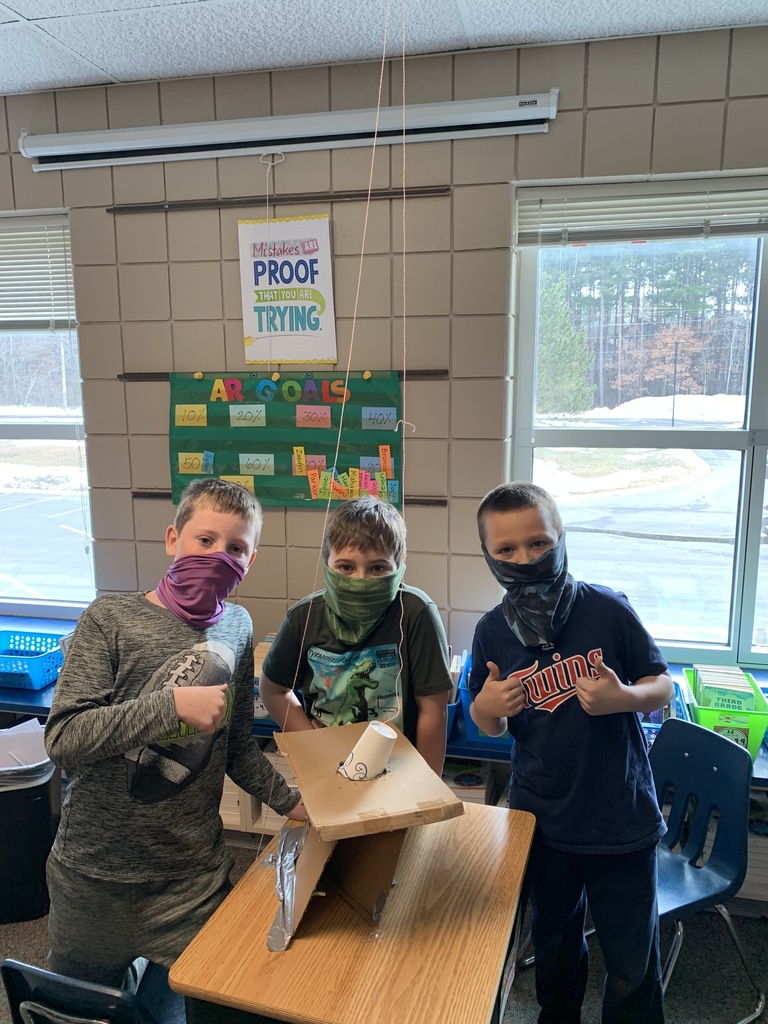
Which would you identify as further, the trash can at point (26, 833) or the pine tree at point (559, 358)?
the pine tree at point (559, 358)

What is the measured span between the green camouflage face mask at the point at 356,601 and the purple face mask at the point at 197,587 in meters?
0.19

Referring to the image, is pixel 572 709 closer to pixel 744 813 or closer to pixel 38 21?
pixel 744 813

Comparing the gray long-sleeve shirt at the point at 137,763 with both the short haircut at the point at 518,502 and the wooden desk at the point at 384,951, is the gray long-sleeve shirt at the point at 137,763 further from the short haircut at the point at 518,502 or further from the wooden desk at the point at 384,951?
the short haircut at the point at 518,502

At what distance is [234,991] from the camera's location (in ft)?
3.10

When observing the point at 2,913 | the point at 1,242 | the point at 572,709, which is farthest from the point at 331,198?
the point at 2,913

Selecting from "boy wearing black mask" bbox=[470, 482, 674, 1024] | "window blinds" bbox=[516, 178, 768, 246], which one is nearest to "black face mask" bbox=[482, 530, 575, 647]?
"boy wearing black mask" bbox=[470, 482, 674, 1024]

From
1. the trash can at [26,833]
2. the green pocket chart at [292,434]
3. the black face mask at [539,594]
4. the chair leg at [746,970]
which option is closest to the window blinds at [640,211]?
the green pocket chart at [292,434]

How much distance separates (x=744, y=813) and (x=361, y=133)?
2.09 metres

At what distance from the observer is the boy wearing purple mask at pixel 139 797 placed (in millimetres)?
1211

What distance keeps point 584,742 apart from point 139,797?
824mm

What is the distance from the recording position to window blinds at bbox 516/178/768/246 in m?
2.06

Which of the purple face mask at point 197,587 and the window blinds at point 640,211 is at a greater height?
the window blinds at point 640,211

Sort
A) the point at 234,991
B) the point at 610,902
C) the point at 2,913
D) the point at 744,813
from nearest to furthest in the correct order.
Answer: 1. the point at 234,991
2. the point at 610,902
3. the point at 744,813
4. the point at 2,913

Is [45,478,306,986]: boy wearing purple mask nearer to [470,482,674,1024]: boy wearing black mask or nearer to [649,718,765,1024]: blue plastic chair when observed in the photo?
[470,482,674,1024]: boy wearing black mask
